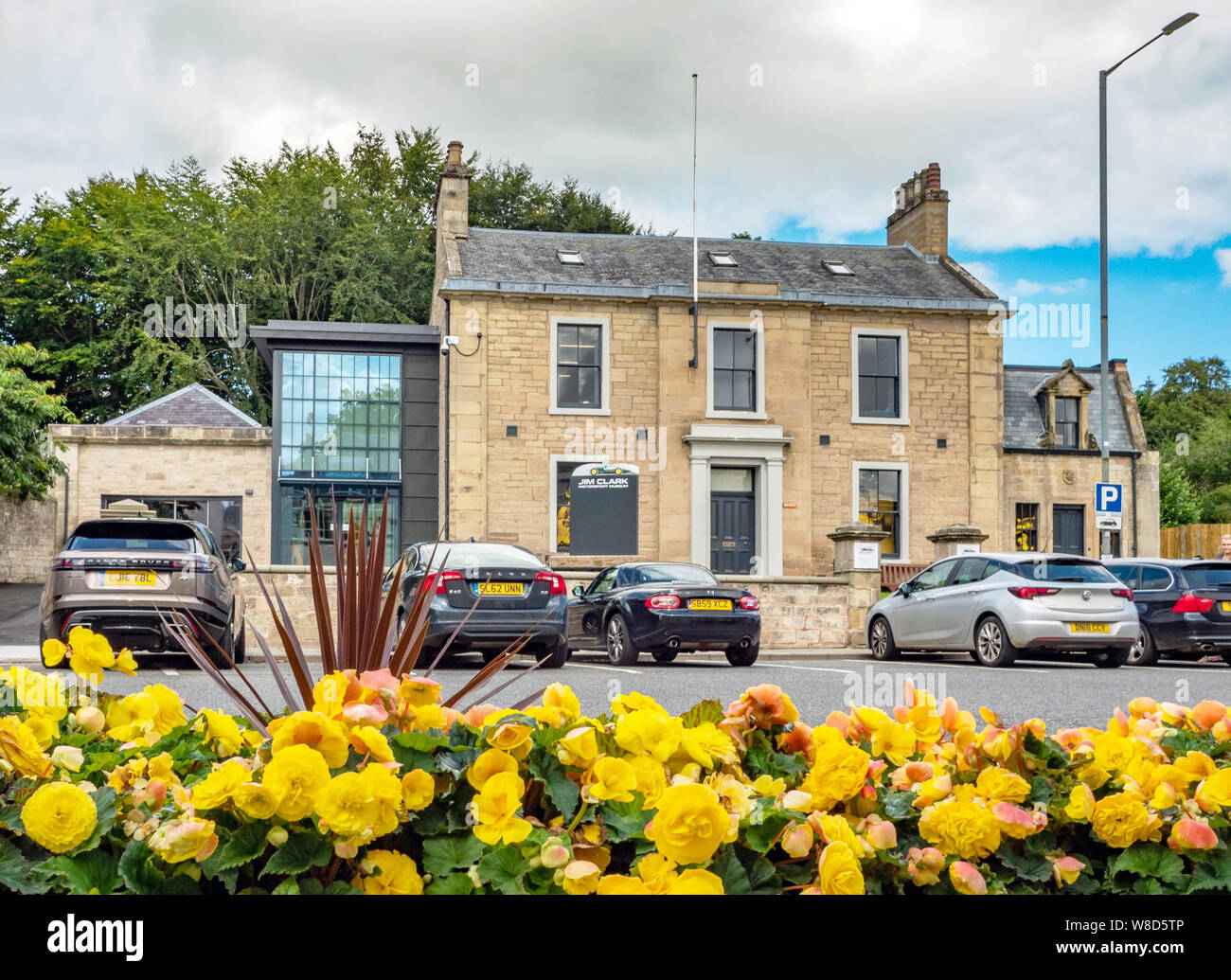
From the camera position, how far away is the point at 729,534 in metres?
27.6

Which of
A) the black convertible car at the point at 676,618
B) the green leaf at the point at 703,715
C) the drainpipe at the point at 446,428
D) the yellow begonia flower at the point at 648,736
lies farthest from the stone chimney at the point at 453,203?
the yellow begonia flower at the point at 648,736

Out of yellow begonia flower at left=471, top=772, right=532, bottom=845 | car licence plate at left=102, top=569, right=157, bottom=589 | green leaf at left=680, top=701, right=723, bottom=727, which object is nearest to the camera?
yellow begonia flower at left=471, top=772, right=532, bottom=845

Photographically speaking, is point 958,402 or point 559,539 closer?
point 559,539

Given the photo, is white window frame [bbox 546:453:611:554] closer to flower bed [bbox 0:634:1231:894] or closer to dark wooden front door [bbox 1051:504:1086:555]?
dark wooden front door [bbox 1051:504:1086:555]

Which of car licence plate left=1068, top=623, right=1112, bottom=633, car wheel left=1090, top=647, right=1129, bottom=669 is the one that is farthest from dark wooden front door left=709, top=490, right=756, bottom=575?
car licence plate left=1068, top=623, right=1112, bottom=633

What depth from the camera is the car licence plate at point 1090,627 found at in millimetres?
15109

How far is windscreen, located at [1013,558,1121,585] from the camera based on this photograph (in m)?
15.4

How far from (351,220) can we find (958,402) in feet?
73.1

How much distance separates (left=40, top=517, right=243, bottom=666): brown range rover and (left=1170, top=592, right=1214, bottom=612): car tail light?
41.2 ft

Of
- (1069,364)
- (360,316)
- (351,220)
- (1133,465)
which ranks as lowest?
(1133,465)

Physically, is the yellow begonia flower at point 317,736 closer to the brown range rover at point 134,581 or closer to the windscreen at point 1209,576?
the brown range rover at point 134,581

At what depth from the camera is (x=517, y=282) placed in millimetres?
27094
